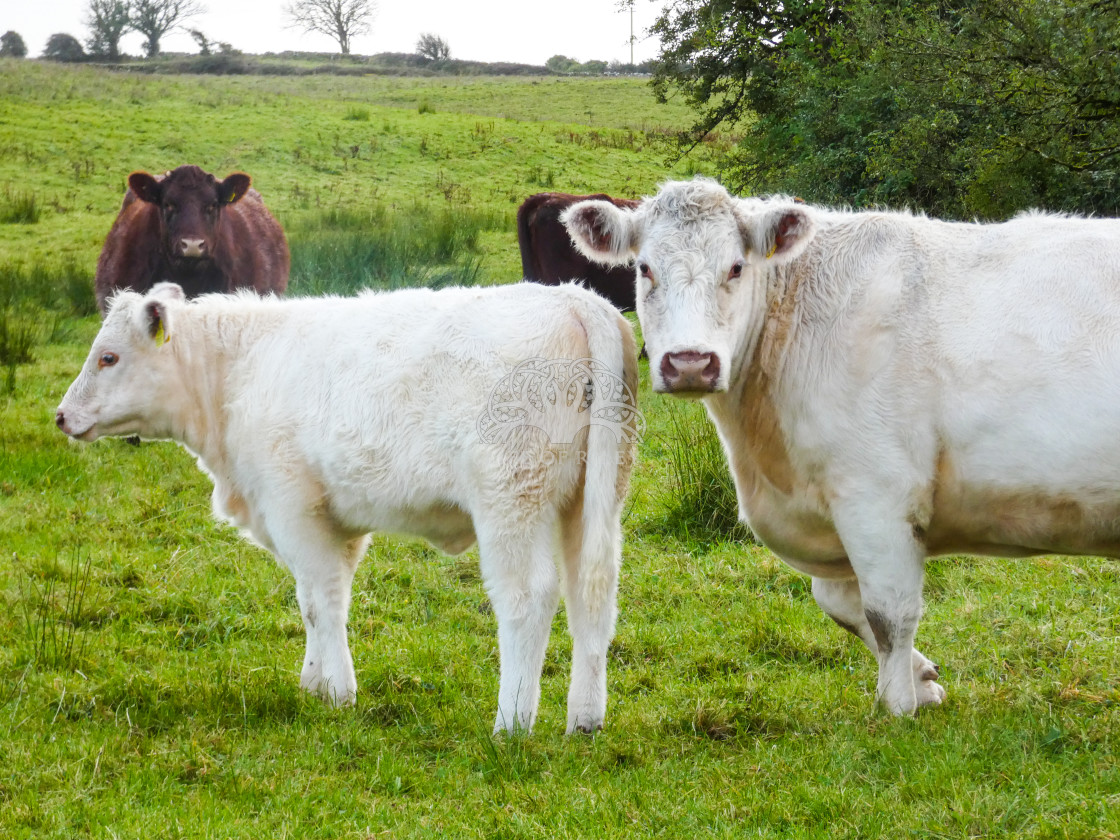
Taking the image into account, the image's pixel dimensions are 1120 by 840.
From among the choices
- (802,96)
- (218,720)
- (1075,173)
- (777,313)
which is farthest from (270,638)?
(802,96)

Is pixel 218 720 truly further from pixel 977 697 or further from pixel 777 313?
pixel 977 697

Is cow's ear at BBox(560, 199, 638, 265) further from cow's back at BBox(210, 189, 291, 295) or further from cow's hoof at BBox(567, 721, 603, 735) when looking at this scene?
cow's back at BBox(210, 189, 291, 295)

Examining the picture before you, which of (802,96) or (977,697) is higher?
(802,96)

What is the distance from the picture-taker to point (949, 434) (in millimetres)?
4023

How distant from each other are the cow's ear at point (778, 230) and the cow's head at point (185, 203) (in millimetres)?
7430

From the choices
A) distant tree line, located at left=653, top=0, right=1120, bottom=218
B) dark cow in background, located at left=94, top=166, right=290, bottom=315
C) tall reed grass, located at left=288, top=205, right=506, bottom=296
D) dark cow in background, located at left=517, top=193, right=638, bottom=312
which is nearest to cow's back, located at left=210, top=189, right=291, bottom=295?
dark cow in background, located at left=94, top=166, right=290, bottom=315

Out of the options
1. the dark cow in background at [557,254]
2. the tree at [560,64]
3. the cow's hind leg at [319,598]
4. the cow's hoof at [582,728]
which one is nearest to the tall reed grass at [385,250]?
the dark cow in background at [557,254]

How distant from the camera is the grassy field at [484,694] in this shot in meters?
3.52

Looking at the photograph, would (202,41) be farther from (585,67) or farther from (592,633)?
(592,633)

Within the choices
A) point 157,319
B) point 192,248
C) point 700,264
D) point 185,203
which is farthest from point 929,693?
point 185,203

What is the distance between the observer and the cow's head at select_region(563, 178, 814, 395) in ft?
13.1

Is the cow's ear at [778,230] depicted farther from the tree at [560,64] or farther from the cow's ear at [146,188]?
the tree at [560,64]

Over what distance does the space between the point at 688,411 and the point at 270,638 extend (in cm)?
430

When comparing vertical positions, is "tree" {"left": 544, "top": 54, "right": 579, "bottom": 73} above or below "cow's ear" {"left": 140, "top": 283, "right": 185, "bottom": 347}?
above
